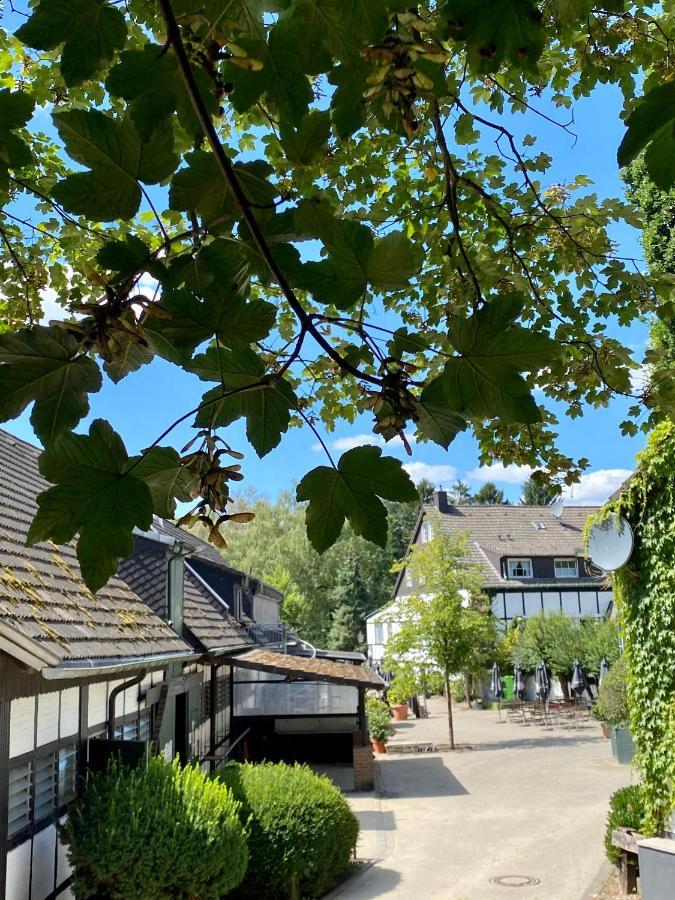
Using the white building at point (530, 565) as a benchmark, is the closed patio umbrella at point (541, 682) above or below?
below

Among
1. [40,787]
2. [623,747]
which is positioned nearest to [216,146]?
[40,787]

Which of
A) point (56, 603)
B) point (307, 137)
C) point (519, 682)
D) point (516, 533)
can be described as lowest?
point (519, 682)

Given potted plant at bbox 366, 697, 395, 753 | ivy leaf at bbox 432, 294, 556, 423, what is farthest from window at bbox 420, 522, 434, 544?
ivy leaf at bbox 432, 294, 556, 423

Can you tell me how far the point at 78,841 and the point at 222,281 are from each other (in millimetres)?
6917

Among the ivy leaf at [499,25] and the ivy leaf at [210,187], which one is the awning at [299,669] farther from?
the ivy leaf at [499,25]

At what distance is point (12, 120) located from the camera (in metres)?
1.36

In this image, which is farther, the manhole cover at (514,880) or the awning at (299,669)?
the awning at (299,669)

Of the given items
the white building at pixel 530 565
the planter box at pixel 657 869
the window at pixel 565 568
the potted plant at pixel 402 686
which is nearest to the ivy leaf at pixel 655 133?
the planter box at pixel 657 869

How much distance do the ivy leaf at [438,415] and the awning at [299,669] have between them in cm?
1468

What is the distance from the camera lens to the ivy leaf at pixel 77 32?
3.96ft

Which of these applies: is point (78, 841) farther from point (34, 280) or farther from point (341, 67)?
point (341, 67)

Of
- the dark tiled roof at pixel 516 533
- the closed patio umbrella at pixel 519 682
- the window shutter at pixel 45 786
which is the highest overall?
the dark tiled roof at pixel 516 533

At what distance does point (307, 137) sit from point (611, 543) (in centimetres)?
858

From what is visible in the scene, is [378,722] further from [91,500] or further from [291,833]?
[91,500]
